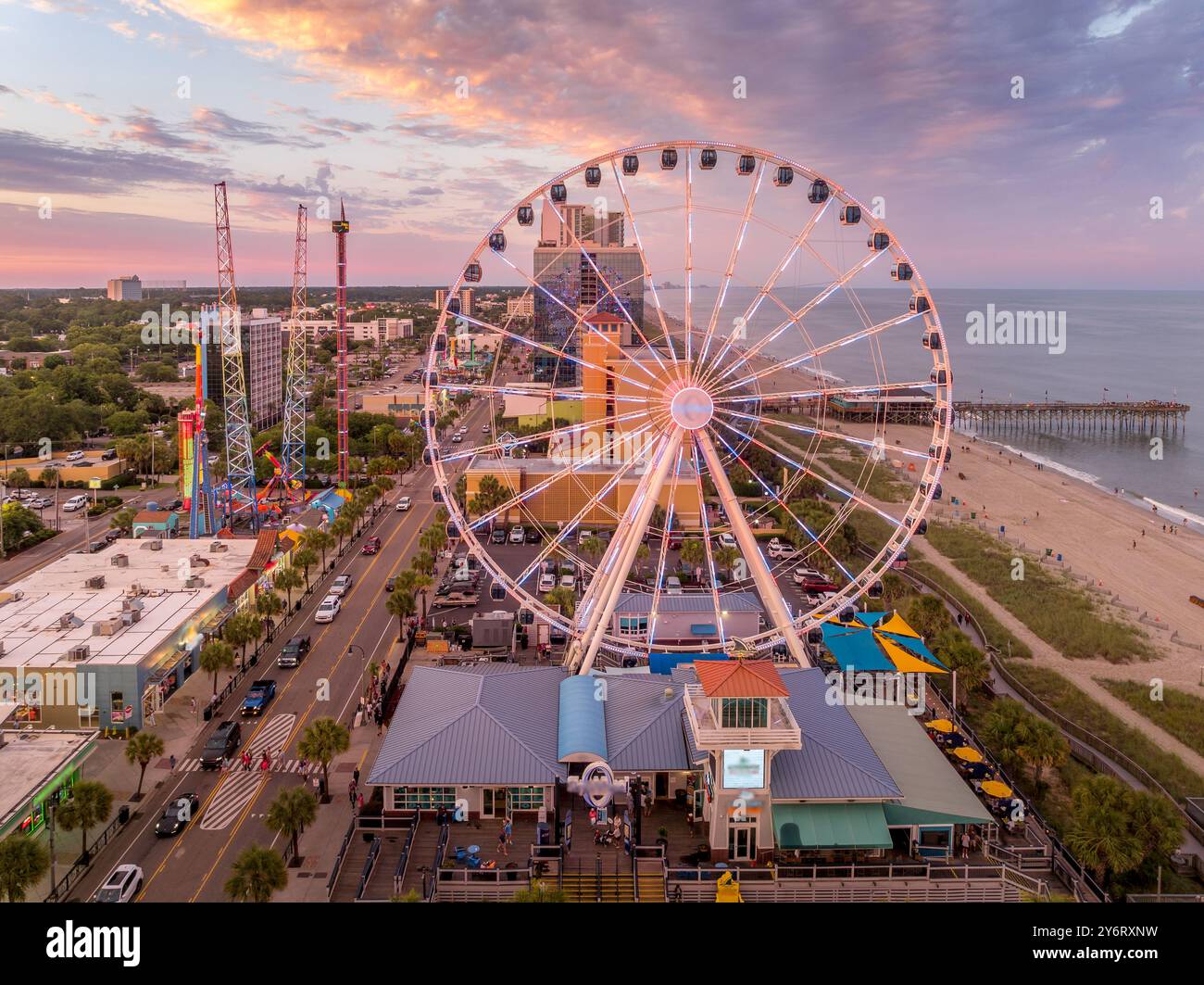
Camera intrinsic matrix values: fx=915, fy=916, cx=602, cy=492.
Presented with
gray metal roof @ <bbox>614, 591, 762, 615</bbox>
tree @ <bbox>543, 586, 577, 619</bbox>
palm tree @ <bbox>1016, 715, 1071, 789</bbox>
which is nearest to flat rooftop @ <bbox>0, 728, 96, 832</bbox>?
tree @ <bbox>543, 586, 577, 619</bbox>

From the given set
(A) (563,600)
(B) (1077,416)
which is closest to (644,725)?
(A) (563,600)

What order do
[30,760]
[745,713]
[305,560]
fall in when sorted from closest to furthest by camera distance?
[745,713] < [30,760] < [305,560]

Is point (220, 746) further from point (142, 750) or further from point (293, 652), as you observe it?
point (293, 652)

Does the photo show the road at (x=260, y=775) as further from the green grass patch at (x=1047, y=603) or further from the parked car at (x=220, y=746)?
the green grass patch at (x=1047, y=603)

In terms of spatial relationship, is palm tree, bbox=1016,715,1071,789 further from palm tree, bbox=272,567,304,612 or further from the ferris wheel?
palm tree, bbox=272,567,304,612

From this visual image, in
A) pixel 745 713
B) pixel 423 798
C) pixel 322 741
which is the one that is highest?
pixel 745 713

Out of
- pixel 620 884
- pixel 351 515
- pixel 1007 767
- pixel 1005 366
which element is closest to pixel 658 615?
pixel 1007 767
